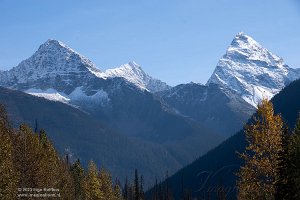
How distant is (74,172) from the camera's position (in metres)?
131

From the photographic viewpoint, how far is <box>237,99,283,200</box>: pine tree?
4234cm

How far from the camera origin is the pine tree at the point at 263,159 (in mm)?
42344

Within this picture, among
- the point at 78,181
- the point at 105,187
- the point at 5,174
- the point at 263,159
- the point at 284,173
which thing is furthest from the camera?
the point at 78,181

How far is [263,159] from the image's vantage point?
4325cm

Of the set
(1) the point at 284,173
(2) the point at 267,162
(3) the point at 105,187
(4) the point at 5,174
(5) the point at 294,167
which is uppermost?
(4) the point at 5,174

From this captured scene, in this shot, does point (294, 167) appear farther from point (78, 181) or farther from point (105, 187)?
point (78, 181)

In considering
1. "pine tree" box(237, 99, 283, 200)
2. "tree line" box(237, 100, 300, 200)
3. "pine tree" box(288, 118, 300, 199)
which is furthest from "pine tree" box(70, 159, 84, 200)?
"pine tree" box(237, 99, 283, 200)

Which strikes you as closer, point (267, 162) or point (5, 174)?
point (267, 162)

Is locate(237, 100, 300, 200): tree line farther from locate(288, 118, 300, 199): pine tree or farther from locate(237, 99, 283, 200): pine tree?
locate(288, 118, 300, 199): pine tree

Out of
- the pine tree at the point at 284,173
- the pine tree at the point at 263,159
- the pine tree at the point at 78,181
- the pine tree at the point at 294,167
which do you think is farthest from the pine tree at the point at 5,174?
the pine tree at the point at 78,181

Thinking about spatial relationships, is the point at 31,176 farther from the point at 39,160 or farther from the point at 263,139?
the point at 263,139

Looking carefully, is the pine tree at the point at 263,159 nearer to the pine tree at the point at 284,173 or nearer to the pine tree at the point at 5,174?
the pine tree at the point at 284,173

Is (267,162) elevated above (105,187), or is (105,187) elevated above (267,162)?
(267,162)

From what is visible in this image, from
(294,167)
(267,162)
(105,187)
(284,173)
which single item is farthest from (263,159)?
(105,187)
